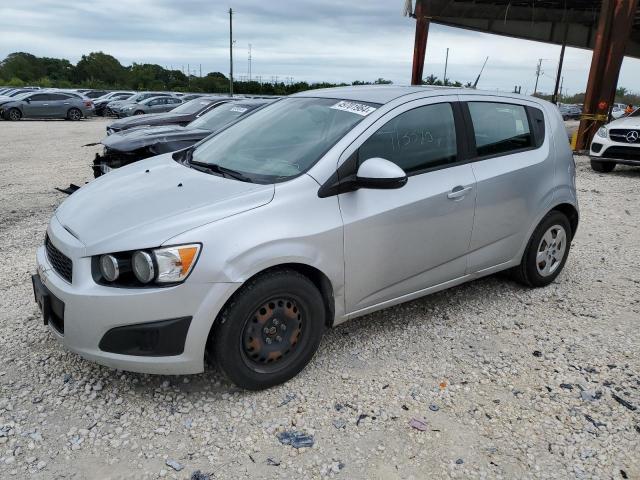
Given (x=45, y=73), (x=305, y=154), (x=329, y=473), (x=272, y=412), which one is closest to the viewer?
(x=329, y=473)

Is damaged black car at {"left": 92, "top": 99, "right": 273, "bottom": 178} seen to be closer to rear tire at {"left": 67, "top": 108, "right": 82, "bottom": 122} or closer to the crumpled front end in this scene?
the crumpled front end

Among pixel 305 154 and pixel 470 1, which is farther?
pixel 470 1

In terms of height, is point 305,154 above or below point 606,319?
above

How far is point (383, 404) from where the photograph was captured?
114 inches

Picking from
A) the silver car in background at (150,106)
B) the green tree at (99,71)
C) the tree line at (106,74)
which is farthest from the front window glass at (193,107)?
the green tree at (99,71)

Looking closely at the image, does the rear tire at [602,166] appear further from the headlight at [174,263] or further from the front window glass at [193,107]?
the headlight at [174,263]

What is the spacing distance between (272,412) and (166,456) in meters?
0.58

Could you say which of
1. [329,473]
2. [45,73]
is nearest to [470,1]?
[329,473]

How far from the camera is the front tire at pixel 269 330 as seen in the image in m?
2.69

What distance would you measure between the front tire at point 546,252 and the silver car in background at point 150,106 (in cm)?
2337

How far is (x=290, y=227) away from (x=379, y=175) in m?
0.58

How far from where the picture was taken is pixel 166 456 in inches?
97.3

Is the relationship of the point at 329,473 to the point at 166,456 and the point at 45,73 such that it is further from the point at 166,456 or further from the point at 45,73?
the point at 45,73

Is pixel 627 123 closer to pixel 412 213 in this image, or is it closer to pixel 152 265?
pixel 412 213
